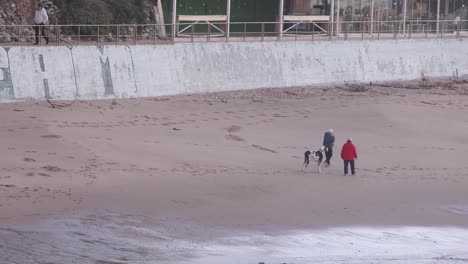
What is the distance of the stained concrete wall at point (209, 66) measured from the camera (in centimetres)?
2572

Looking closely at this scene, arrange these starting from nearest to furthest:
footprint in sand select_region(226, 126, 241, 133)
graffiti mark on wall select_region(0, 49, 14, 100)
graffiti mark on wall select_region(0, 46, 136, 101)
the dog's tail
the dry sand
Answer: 1. the dry sand
2. the dog's tail
3. graffiti mark on wall select_region(0, 49, 14, 100)
4. graffiti mark on wall select_region(0, 46, 136, 101)
5. footprint in sand select_region(226, 126, 241, 133)

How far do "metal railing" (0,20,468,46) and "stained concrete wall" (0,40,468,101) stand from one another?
660 millimetres

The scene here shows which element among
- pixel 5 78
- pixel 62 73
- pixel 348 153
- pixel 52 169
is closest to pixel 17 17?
pixel 62 73

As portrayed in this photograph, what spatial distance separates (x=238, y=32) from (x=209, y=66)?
15.5 feet

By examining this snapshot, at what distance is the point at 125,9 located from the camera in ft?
111

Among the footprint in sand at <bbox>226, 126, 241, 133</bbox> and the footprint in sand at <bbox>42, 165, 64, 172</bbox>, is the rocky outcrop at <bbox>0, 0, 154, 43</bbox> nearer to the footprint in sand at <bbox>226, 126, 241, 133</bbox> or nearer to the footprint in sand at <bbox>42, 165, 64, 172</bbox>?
the footprint in sand at <bbox>226, 126, 241, 133</bbox>

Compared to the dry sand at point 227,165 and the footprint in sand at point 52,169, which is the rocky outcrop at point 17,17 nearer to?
the dry sand at point 227,165

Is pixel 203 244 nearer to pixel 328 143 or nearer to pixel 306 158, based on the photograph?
pixel 306 158

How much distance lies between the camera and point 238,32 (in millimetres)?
34750

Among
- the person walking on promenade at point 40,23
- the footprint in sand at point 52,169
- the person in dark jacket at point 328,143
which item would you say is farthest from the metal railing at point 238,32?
the person in dark jacket at point 328,143

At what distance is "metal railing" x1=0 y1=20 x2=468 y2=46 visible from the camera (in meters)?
28.1

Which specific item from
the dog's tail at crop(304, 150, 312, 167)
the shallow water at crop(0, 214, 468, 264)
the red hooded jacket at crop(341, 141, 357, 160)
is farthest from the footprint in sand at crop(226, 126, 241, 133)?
the shallow water at crop(0, 214, 468, 264)

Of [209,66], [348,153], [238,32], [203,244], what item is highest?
[238,32]

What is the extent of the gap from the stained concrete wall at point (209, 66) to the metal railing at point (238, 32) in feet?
2.17
